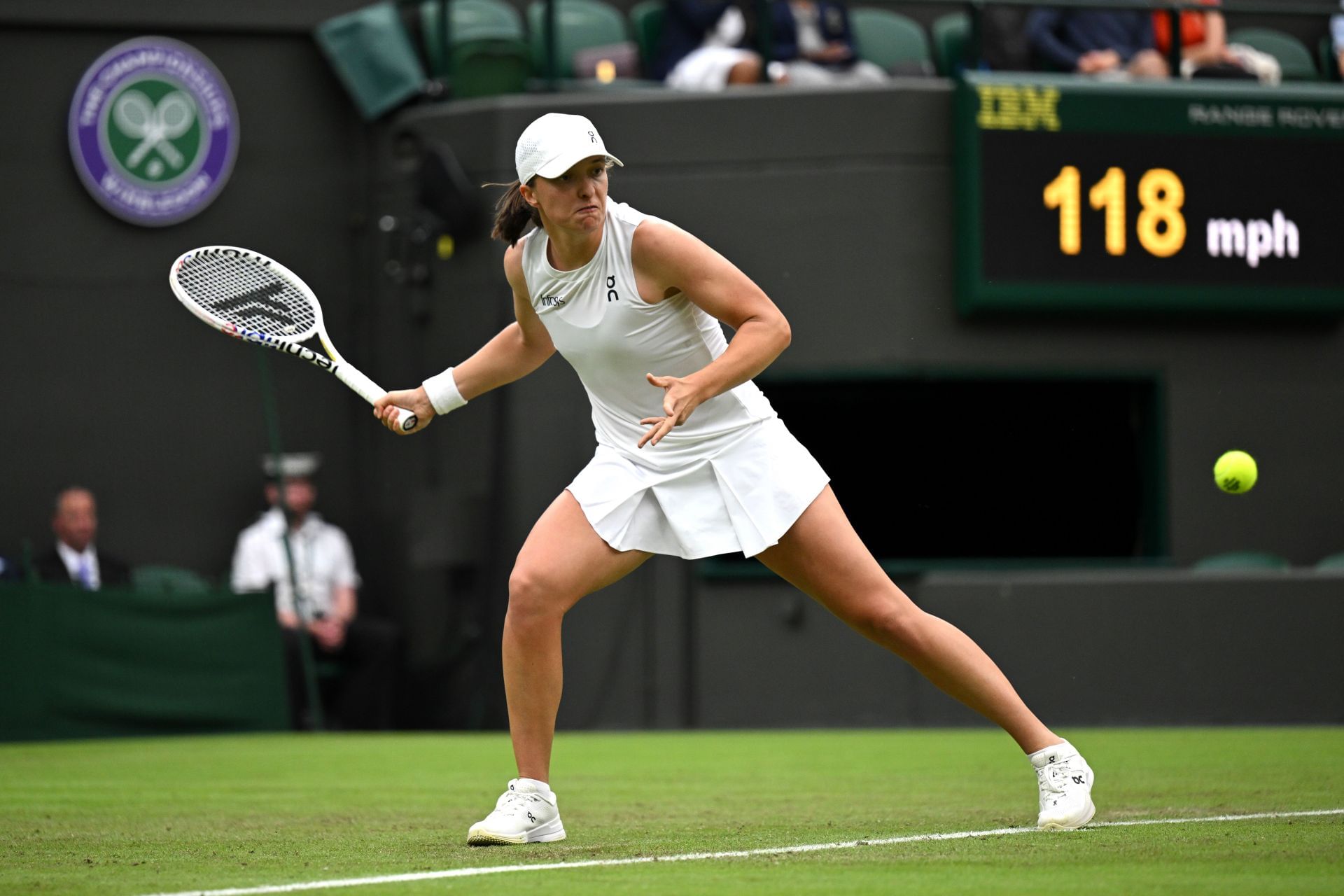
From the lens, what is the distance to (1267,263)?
11.9m

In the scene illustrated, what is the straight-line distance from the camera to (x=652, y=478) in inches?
204

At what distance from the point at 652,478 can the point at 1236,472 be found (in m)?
3.63

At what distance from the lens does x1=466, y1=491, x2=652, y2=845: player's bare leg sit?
4.96 meters

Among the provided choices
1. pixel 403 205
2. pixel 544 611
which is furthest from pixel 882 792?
pixel 403 205

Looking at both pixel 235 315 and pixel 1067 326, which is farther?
pixel 1067 326

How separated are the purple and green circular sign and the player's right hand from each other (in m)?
8.52

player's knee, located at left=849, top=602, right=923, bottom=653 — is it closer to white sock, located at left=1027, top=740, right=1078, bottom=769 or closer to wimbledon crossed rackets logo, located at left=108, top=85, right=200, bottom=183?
white sock, located at left=1027, top=740, right=1078, bottom=769

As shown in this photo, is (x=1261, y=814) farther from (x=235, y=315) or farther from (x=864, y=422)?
(x=864, y=422)

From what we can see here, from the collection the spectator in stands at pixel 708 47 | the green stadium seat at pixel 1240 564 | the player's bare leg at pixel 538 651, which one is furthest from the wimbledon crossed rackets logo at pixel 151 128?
the player's bare leg at pixel 538 651

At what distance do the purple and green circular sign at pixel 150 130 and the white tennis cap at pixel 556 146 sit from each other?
9.09 m

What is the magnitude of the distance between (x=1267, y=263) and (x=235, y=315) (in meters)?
7.78

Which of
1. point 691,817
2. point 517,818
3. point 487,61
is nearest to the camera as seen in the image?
point 517,818

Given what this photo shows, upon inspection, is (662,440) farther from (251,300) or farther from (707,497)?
(251,300)

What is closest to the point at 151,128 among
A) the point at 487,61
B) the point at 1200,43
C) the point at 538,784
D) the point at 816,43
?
the point at 487,61
